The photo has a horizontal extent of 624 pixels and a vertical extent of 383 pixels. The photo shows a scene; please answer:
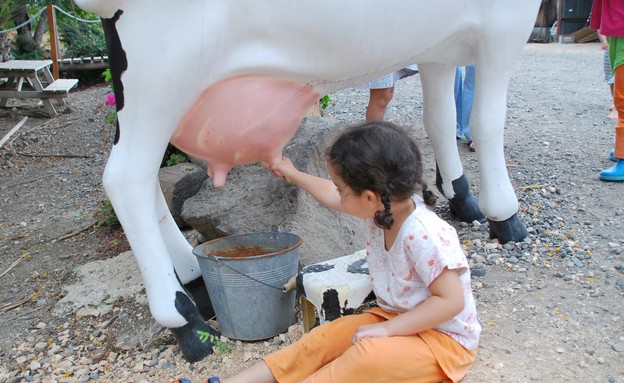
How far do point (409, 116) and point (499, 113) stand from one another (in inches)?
138

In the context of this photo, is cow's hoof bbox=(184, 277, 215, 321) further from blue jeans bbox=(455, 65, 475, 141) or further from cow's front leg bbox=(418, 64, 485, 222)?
blue jeans bbox=(455, 65, 475, 141)

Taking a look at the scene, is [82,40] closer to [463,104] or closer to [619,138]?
[463,104]

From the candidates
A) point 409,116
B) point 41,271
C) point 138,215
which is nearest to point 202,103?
point 138,215

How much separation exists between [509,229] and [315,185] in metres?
1.06

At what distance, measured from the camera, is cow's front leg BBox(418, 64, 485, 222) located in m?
2.85

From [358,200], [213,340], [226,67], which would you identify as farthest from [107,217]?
[358,200]

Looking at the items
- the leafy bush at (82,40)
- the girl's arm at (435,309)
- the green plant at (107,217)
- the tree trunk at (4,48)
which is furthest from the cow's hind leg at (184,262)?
the leafy bush at (82,40)

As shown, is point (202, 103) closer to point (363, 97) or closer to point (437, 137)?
point (437, 137)

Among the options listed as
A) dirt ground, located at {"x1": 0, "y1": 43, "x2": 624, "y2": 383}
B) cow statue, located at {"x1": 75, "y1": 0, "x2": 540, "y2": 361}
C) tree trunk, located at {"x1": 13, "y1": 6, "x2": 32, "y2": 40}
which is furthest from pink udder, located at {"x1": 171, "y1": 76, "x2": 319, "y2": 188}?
tree trunk, located at {"x1": 13, "y1": 6, "x2": 32, "y2": 40}

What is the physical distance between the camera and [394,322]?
5.63 feet

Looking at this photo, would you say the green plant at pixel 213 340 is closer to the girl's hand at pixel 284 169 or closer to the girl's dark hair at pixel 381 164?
the girl's hand at pixel 284 169

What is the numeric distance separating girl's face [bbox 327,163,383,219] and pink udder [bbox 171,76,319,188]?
1.41ft

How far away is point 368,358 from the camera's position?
1654 mm

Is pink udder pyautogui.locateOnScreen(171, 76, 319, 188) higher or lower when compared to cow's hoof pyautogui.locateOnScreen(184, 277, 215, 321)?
higher
